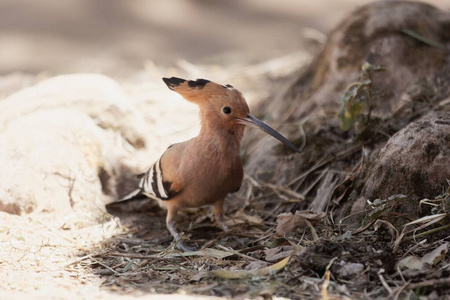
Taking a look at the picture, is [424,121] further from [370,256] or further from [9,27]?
[9,27]

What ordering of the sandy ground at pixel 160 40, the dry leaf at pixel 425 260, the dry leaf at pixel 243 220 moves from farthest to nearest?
1. the sandy ground at pixel 160 40
2. the dry leaf at pixel 243 220
3. the dry leaf at pixel 425 260

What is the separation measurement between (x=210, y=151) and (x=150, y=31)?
671cm

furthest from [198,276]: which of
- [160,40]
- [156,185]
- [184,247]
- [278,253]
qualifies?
[160,40]

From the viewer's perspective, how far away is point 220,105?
375 cm

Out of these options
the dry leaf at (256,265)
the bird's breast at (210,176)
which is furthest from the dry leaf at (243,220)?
the dry leaf at (256,265)

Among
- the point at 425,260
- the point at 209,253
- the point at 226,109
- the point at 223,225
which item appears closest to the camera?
the point at 425,260

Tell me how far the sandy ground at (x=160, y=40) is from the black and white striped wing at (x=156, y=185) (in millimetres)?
1232

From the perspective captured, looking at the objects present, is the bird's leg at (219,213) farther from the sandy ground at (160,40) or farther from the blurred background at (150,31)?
the blurred background at (150,31)

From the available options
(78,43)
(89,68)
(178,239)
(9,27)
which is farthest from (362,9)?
(9,27)

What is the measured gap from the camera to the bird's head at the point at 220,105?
373 centimetres

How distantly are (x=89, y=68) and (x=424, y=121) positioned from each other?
5.79 metres

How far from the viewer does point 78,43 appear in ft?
31.4

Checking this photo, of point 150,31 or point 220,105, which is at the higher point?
point 150,31

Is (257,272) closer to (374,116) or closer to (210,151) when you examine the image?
(210,151)
